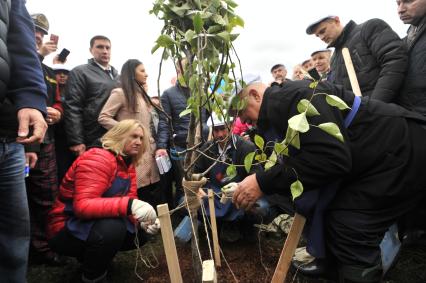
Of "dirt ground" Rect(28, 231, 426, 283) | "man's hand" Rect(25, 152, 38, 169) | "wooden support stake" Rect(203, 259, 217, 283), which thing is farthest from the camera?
"dirt ground" Rect(28, 231, 426, 283)

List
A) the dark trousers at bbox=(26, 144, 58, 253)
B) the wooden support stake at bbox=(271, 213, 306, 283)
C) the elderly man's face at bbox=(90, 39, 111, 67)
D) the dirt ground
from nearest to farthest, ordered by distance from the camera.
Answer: the wooden support stake at bbox=(271, 213, 306, 283) → the dirt ground → the dark trousers at bbox=(26, 144, 58, 253) → the elderly man's face at bbox=(90, 39, 111, 67)

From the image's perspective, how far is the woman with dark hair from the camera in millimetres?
3148

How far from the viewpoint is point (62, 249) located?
221 centimetres

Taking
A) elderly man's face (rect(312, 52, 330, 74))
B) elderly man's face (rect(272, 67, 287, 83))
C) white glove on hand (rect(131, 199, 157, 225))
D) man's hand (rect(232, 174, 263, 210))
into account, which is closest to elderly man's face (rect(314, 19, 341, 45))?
elderly man's face (rect(312, 52, 330, 74))

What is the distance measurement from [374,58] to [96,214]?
102 inches

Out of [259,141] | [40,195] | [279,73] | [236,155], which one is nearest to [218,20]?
[259,141]

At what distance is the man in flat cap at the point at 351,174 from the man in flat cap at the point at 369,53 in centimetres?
63

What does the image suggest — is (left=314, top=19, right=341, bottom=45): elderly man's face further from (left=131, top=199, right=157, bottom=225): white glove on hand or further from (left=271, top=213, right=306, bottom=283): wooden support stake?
(left=131, top=199, right=157, bottom=225): white glove on hand

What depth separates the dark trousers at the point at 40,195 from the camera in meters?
2.62

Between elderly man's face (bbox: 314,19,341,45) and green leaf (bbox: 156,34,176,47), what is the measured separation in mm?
2164

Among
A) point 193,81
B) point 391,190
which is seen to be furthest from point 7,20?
point 391,190

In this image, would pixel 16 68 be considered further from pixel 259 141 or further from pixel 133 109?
pixel 133 109

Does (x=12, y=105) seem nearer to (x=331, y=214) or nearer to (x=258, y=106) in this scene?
(x=258, y=106)

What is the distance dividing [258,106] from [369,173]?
30.2 inches
